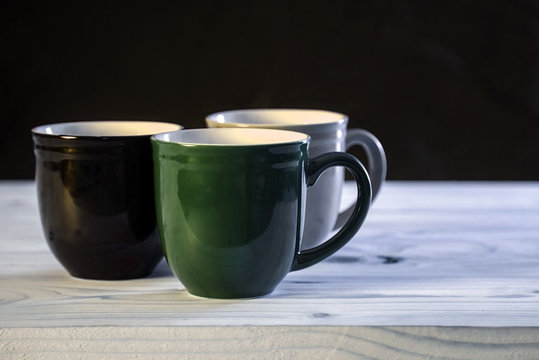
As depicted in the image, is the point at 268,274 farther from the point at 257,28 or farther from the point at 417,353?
the point at 257,28

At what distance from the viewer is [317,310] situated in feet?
1.88

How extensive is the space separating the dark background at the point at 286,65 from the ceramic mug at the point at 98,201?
83 centimetres

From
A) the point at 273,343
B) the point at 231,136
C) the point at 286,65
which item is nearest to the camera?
the point at 273,343

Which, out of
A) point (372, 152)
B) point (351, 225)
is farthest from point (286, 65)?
point (351, 225)

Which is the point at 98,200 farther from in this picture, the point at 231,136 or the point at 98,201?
the point at 231,136

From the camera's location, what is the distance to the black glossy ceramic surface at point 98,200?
61cm

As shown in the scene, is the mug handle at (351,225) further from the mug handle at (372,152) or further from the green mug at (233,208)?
the mug handle at (372,152)

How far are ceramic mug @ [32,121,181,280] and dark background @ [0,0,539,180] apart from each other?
83cm

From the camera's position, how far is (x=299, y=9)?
4.66ft

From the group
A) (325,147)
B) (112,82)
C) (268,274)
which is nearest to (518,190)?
(325,147)

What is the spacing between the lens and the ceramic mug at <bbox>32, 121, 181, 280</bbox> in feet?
1.99

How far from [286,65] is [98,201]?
887 mm

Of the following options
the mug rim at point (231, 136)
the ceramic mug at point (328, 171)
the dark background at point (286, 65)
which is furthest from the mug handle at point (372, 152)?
the dark background at point (286, 65)

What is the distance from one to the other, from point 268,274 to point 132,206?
0.39 ft
